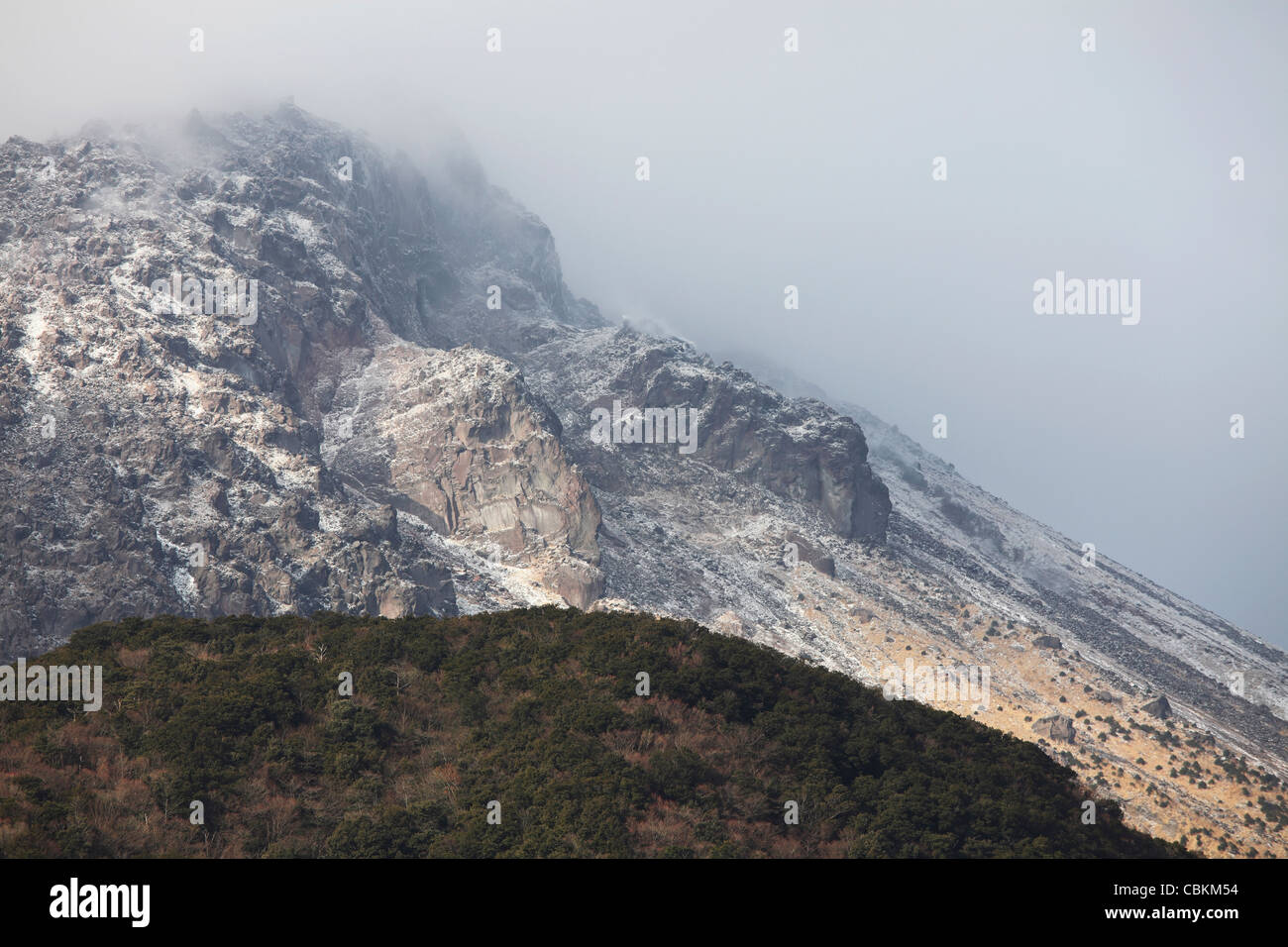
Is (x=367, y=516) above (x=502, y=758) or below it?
above

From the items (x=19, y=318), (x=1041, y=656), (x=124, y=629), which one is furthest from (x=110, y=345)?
(x=1041, y=656)

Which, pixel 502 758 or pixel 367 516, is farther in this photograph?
pixel 367 516

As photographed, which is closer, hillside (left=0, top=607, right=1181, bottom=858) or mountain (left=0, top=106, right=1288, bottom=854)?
hillside (left=0, top=607, right=1181, bottom=858)

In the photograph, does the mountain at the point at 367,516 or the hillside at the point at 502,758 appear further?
the mountain at the point at 367,516
